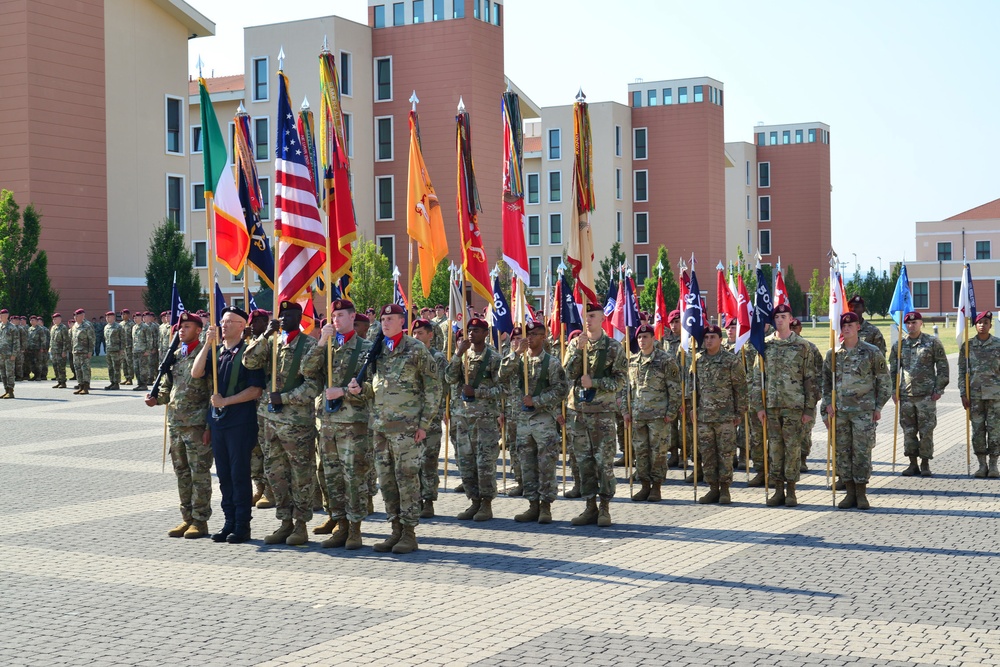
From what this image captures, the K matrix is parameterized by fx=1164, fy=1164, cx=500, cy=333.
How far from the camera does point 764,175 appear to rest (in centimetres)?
11200

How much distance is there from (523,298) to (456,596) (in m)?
5.90

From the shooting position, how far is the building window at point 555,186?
80.8m

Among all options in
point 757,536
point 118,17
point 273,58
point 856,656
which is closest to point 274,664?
point 856,656

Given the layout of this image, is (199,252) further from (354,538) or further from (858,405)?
(354,538)

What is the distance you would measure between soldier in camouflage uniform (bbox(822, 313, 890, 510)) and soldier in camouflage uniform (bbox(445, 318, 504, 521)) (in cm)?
350

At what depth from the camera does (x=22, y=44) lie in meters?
43.0

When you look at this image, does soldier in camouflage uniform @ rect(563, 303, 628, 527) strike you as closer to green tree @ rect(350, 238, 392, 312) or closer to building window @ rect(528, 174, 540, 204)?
green tree @ rect(350, 238, 392, 312)

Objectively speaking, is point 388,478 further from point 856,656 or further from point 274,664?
point 856,656

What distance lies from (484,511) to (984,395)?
22.8ft

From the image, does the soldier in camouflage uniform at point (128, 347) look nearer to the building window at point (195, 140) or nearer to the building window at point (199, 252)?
the building window at point (199, 252)

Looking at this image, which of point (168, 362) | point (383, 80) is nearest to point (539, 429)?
point (168, 362)

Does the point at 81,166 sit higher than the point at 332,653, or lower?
higher

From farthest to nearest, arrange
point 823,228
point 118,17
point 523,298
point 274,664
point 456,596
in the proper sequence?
point 823,228, point 118,17, point 523,298, point 456,596, point 274,664

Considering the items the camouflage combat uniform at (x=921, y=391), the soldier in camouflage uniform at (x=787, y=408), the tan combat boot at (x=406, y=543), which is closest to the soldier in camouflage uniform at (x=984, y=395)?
the camouflage combat uniform at (x=921, y=391)
